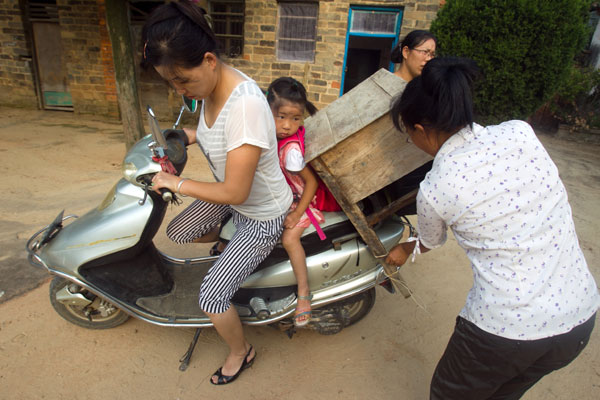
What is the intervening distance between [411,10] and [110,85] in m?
6.90

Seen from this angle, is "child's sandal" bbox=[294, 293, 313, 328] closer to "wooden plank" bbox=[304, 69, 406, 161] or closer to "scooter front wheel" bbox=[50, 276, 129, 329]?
"wooden plank" bbox=[304, 69, 406, 161]

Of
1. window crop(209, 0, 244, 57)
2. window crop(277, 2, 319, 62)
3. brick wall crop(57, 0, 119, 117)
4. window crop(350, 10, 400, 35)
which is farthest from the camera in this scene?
brick wall crop(57, 0, 119, 117)

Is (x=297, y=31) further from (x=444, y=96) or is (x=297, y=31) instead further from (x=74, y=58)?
(x=444, y=96)

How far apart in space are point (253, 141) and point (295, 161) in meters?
0.43

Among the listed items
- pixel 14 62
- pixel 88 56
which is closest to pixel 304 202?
pixel 88 56

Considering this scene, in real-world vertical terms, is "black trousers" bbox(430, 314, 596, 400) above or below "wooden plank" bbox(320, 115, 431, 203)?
below

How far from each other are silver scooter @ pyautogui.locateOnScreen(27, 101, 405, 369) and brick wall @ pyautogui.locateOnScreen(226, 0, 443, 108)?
585cm

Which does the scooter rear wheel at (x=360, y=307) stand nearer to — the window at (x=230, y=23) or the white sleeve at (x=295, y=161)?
the white sleeve at (x=295, y=161)

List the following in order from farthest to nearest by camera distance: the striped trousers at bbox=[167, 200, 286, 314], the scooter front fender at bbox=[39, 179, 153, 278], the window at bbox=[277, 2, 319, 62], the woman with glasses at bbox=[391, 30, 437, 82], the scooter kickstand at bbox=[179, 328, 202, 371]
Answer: the window at bbox=[277, 2, 319, 62] → the woman with glasses at bbox=[391, 30, 437, 82] → the scooter kickstand at bbox=[179, 328, 202, 371] → the scooter front fender at bbox=[39, 179, 153, 278] → the striped trousers at bbox=[167, 200, 286, 314]

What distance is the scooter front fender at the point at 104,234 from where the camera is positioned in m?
1.87

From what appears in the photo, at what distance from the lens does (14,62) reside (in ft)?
29.2

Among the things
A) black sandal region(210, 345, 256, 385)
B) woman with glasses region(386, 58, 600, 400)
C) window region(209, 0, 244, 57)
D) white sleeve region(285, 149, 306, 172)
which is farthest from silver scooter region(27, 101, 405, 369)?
window region(209, 0, 244, 57)

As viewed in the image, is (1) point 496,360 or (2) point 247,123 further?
(2) point 247,123

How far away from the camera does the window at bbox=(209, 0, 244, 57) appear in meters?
7.64
